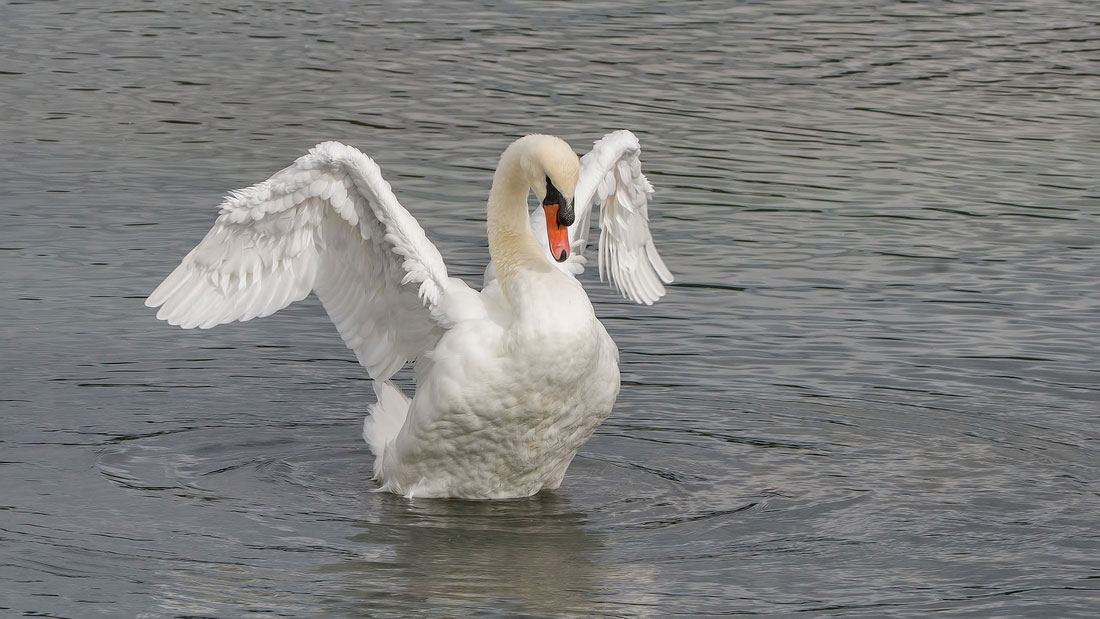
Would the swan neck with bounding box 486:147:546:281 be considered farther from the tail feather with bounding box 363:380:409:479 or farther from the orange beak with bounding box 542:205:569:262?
the tail feather with bounding box 363:380:409:479

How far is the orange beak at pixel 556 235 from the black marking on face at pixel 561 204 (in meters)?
0.02

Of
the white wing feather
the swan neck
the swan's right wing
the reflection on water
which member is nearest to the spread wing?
the white wing feather

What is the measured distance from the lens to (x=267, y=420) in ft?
33.5

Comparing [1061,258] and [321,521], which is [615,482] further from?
[1061,258]

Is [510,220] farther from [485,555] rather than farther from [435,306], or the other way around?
[485,555]

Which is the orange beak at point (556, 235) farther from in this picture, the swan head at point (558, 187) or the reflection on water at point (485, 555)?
the reflection on water at point (485, 555)

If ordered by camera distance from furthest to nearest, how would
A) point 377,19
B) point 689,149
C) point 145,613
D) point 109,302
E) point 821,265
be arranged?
point 377,19 → point 689,149 → point 821,265 → point 109,302 → point 145,613

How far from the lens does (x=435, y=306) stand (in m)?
8.84

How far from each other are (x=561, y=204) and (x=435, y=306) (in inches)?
29.6

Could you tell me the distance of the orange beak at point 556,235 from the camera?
862 centimetres

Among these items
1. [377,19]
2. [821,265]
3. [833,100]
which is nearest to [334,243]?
[821,265]

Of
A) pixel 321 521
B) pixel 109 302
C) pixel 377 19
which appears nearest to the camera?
pixel 321 521

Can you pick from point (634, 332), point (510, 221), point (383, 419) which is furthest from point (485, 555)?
point (634, 332)

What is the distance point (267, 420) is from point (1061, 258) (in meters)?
6.26
